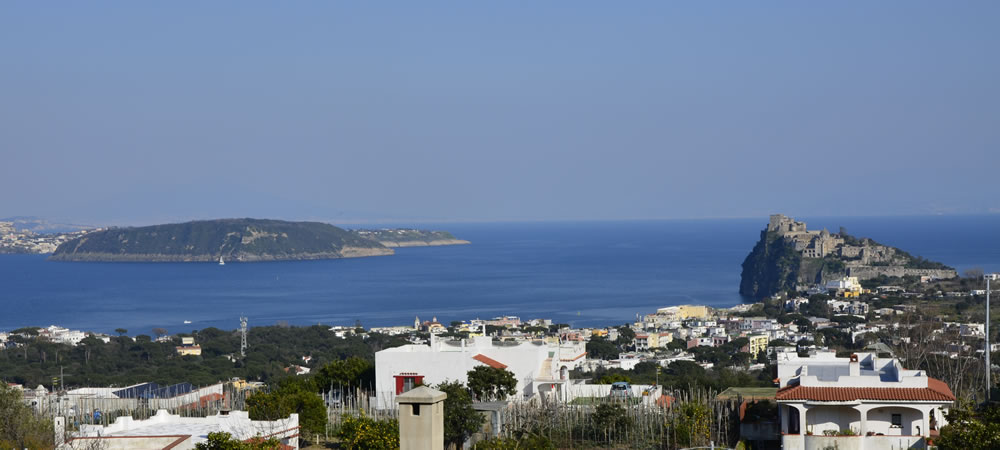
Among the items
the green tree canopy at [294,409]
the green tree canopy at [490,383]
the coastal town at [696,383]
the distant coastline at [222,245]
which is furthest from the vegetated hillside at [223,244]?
the green tree canopy at [294,409]

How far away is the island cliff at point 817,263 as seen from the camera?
3590 inches

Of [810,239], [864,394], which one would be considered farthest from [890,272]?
[864,394]

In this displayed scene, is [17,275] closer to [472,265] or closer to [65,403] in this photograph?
[472,265]

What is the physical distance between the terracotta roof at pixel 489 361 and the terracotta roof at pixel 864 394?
8.24 m

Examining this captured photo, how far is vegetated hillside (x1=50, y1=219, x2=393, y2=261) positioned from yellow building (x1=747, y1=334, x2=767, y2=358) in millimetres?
133687

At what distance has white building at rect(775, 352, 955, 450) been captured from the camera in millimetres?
15062

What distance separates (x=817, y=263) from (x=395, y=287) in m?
41.3

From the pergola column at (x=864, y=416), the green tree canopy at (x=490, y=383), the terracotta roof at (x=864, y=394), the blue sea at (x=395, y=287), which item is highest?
the terracotta roof at (x=864, y=394)

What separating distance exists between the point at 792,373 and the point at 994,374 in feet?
36.7

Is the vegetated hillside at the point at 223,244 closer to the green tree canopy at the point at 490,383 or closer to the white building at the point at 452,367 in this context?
the white building at the point at 452,367

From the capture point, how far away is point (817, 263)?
97875 mm

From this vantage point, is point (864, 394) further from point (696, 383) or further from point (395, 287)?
point (395, 287)

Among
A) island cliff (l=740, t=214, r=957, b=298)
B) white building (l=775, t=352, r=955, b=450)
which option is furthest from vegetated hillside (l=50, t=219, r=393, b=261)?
white building (l=775, t=352, r=955, b=450)

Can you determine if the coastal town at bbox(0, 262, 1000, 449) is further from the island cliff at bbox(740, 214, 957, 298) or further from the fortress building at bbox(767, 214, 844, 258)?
the fortress building at bbox(767, 214, 844, 258)
